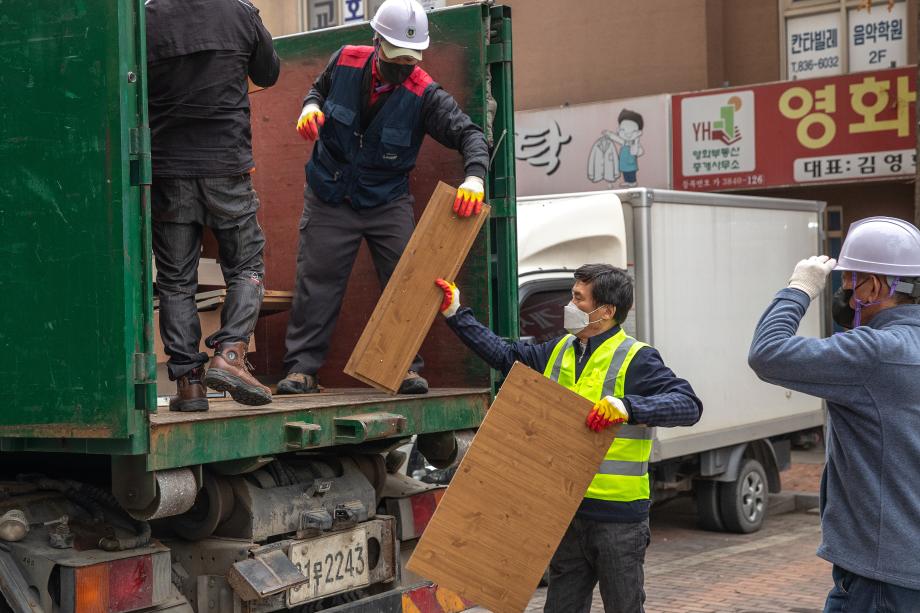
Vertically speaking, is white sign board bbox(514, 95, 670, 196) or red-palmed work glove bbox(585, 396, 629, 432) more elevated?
white sign board bbox(514, 95, 670, 196)

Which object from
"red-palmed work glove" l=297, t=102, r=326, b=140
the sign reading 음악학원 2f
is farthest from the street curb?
"red-palmed work glove" l=297, t=102, r=326, b=140

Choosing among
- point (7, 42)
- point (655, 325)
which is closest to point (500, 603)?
point (7, 42)

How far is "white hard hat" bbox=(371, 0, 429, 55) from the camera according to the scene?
17.8 ft

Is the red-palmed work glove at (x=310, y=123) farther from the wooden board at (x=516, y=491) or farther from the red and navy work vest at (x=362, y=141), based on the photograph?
the wooden board at (x=516, y=491)

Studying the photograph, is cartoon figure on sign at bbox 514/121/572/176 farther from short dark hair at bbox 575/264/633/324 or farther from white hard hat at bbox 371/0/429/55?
short dark hair at bbox 575/264/633/324

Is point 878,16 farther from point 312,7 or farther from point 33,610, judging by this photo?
point 33,610

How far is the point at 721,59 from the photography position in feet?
57.1

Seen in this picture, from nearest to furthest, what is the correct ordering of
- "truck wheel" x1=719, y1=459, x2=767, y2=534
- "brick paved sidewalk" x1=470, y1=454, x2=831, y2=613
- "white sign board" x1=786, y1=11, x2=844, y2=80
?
"brick paved sidewalk" x1=470, y1=454, x2=831, y2=613 → "truck wheel" x1=719, y1=459, x2=767, y2=534 → "white sign board" x1=786, y1=11, x2=844, y2=80

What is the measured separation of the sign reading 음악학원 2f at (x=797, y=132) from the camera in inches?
597

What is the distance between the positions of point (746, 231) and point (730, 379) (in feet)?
4.45

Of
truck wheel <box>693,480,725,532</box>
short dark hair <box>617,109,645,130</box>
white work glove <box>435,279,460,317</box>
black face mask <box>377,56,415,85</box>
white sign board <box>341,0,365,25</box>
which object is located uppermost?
white sign board <box>341,0,365,25</box>

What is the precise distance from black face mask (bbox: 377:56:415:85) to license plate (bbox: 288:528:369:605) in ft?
6.36

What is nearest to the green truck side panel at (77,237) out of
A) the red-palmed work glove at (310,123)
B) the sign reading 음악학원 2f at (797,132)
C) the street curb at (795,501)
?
the red-palmed work glove at (310,123)

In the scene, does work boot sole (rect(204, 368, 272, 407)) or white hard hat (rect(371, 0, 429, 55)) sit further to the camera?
white hard hat (rect(371, 0, 429, 55))
